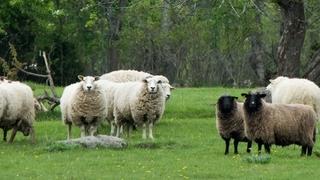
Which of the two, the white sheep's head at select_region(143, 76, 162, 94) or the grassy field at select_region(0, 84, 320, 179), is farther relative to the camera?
the white sheep's head at select_region(143, 76, 162, 94)

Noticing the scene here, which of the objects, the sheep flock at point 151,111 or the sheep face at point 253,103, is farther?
the sheep face at point 253,103

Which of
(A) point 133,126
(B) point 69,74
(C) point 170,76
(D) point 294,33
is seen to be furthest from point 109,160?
(C) point 170,76

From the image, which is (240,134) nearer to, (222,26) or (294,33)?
(294,33)

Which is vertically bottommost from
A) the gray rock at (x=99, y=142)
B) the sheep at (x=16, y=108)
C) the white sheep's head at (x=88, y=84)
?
the gray rock at (x=99, y=142)

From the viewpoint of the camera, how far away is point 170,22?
54.9m

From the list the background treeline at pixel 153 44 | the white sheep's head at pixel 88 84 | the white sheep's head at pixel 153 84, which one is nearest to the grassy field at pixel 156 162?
the white sheep's head at pixel 153 84

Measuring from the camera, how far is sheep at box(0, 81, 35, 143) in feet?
64.2

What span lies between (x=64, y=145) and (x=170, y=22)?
37967 millimetres

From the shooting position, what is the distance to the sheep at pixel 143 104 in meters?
21.4

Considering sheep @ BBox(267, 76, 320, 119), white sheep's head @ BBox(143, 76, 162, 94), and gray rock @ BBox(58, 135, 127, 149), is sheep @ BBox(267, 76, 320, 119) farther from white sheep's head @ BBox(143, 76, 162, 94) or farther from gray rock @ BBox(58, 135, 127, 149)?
gray rock @ BBox(58, 135, 127, 149)

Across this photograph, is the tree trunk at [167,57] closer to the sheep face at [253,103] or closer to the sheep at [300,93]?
the sheep at [300,93]

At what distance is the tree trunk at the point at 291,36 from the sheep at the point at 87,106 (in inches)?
392

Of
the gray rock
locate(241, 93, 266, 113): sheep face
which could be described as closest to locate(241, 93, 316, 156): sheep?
locate(241, 93, 266, 113): sheep face

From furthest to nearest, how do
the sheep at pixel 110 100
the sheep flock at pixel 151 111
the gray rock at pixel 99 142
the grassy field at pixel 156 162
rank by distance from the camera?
the sheep at pixel 110 100 → the gray rock at pixel 99 142 → the sheep flock at pixel 151 111 → the grassy field at pixel 156 162
